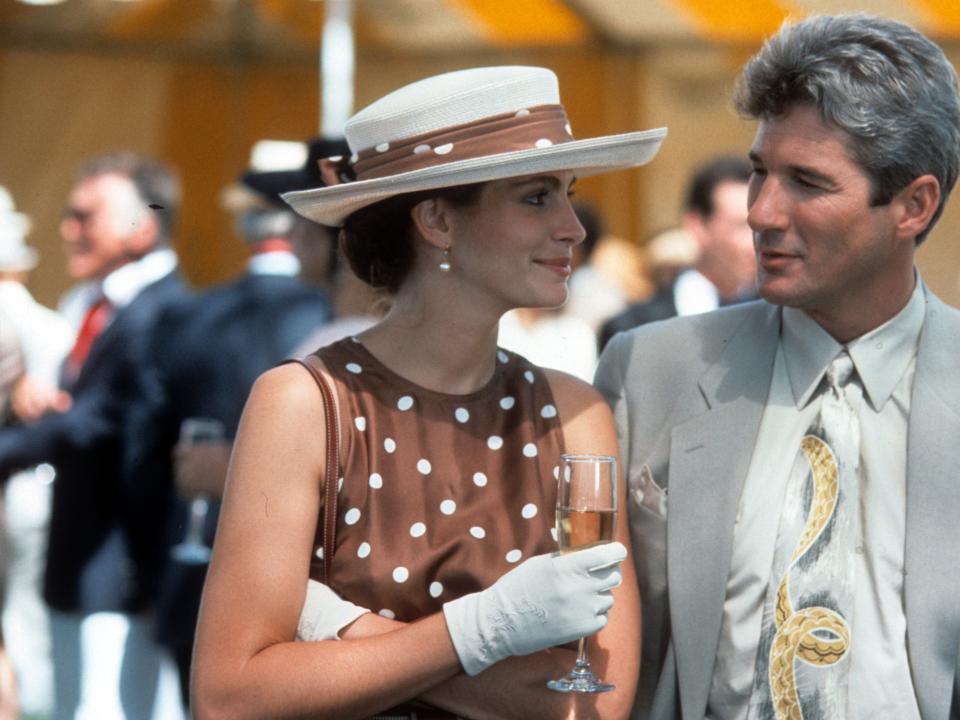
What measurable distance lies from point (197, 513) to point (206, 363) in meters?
0.66

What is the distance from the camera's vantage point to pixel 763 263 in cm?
296

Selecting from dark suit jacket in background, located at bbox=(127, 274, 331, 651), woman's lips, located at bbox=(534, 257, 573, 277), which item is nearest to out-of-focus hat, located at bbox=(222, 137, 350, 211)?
dark suit jacket in background, located at bbox=(127, 274, 331, 651)

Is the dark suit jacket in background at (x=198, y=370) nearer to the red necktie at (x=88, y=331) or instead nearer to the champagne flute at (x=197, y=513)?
the champagne flute at (x=197, y=513)

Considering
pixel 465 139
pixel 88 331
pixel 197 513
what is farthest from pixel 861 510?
pixel 88 331

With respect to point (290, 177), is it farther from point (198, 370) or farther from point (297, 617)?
point (297, 617)

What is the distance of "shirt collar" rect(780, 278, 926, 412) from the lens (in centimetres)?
301

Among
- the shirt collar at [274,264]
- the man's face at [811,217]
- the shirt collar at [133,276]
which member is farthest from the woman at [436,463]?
the shirt collar at [133,276]

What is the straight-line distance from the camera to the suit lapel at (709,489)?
9.45ft

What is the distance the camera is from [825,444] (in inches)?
117

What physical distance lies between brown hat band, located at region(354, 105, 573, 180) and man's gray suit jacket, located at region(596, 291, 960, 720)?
21.5 inches

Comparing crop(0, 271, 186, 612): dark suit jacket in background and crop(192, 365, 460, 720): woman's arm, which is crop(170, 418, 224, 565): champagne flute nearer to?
crop(0, 271, 186, 612): dark suit jacket in background

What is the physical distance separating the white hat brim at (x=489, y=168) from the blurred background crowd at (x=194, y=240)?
95 cm

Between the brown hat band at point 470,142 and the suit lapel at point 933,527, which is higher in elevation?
the brown hat band at point 470,142

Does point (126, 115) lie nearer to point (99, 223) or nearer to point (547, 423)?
point (99, 223)
